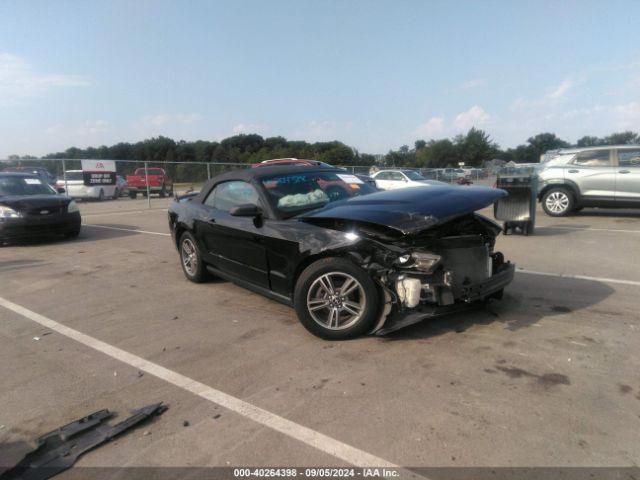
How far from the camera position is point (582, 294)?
510cm

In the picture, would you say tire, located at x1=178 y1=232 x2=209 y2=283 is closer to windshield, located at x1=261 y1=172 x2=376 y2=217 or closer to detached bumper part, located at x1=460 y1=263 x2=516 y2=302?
windshield, located at x1=261 y1=172 x2=376 y2=217

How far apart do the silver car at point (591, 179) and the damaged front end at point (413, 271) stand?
362 inches

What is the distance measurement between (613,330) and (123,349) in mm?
4241

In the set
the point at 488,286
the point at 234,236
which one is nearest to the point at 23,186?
the point at 234,236

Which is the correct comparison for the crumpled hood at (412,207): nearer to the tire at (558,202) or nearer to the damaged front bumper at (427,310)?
the damaged front bumper at (427,310)

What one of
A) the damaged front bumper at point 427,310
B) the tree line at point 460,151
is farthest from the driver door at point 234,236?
the tree line at point 460,151

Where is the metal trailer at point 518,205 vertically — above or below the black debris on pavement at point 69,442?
above

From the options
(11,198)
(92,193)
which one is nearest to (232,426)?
(11,198)

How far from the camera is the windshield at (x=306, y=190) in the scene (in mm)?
4719

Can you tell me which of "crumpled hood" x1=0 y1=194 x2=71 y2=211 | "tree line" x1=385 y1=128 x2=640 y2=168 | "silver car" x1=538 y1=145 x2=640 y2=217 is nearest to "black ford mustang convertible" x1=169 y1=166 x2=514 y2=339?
"crumpled hood" x1=0 y1=194 x2=71 y2=211

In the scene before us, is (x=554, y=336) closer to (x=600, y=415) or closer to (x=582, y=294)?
(x=600, y=415)

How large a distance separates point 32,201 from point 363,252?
8.55 meters

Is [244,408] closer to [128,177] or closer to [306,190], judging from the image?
[306,190]

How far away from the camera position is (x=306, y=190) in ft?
16.3
